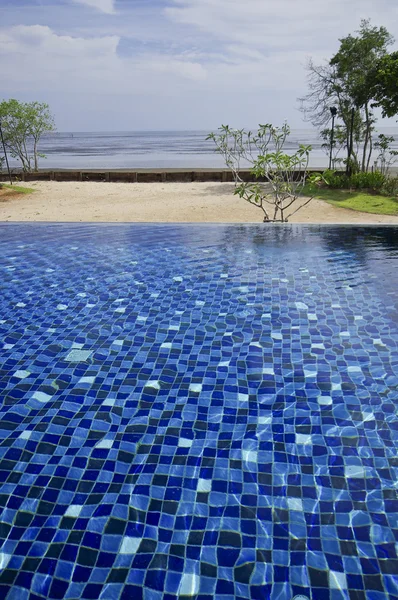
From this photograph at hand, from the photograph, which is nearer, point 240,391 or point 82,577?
point 82,577

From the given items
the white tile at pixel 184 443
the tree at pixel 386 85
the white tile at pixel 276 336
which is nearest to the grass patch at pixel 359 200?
the tree at pixel 386 85

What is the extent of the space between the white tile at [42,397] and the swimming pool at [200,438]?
1.7 inches

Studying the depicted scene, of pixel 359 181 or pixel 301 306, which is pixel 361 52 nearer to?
pixel 359 181

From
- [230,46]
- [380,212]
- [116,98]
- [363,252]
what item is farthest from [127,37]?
[116,98]

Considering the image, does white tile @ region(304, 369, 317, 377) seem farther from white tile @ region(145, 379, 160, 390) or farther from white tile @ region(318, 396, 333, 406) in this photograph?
white tile @ region(145, 379, 160, 390)

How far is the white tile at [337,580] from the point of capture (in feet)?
6.86

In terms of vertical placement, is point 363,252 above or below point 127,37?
below

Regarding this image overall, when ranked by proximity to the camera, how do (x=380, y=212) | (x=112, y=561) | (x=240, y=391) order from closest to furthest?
(x=112, y=561), (x=240, y=391), (x=380, y=212)

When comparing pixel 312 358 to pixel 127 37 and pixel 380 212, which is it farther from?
pixel 127 37

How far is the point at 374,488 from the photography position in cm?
258

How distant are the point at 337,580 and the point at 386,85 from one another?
15.7 metres

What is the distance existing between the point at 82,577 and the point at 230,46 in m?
35.7

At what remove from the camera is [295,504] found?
249 centimetres

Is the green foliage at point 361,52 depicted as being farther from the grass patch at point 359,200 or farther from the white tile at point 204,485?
the white tile at point 204,485
